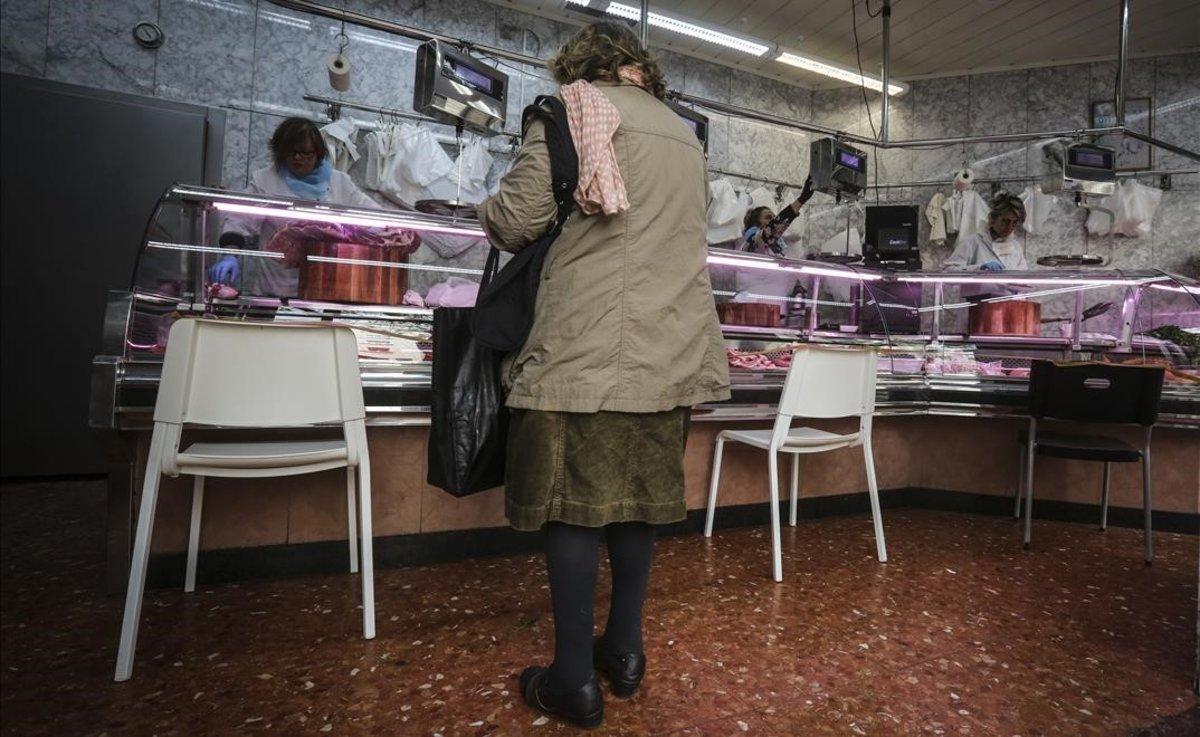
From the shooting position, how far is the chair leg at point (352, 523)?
7.20 ft

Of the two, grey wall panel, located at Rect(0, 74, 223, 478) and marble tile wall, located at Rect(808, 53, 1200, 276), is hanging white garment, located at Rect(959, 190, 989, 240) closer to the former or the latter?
marble tile wall, located at Rect(808, 53, 1200, 276)

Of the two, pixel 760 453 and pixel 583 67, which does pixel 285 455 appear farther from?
pixel 760 453

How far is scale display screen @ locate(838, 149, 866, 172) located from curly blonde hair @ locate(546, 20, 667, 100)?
9.78 feet

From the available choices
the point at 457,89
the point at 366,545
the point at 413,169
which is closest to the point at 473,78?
the point at 457,89

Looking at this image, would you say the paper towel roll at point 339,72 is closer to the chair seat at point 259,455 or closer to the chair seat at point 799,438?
the chair seat at point 259,455

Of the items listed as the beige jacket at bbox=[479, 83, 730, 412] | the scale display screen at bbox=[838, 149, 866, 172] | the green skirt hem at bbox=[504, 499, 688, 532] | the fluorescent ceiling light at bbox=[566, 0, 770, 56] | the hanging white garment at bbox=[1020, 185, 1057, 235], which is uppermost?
the fluorescent ceiling light at bbox=[566, 0, 770, 56]

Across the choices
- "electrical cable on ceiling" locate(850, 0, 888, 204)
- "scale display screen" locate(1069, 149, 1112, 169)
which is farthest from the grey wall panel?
"scale display screen" locate(1069, 149, 1112, 169)

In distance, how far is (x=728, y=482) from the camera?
10.1 ft

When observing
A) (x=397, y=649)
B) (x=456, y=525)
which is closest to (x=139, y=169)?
(x=456, y=525)

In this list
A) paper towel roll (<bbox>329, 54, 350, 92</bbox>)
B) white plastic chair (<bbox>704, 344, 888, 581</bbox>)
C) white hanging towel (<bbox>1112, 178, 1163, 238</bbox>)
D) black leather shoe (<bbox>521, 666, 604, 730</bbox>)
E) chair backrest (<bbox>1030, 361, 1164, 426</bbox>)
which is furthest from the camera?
white hanging towel (<bbox>1112, 178, 1163, 238</bbox>)

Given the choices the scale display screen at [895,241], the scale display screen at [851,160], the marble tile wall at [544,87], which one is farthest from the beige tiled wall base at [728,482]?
the marble tile wall at [544,87]

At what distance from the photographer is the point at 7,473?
377 centimetres

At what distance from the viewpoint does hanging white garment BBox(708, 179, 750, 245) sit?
19.4 ft

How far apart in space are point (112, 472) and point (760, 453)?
2.61 meters
